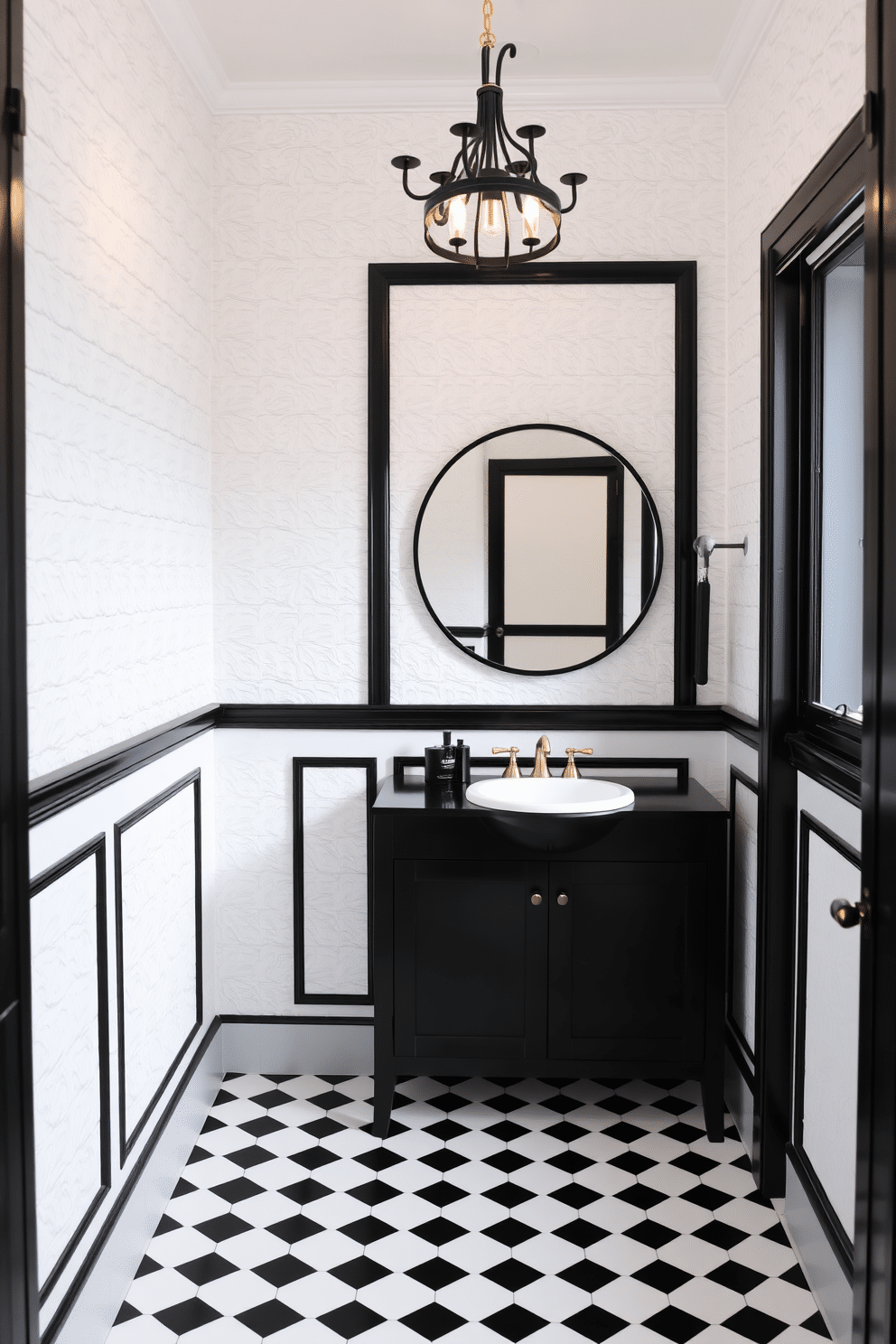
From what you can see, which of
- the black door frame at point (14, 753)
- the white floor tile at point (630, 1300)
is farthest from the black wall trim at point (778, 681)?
the black door frame at point (14, 753)

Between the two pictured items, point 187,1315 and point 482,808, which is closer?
point 187,1315

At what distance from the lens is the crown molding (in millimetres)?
2359

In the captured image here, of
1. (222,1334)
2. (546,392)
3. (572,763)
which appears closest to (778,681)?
(572,763)

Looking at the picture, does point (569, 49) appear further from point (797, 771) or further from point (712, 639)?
point (797, 771)

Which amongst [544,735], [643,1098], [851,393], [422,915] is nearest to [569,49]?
[851,393]

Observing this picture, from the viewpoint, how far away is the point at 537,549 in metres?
2.90

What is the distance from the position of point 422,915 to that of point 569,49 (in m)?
2.25

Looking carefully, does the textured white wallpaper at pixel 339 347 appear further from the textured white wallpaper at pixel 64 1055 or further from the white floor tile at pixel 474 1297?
the white floor tile at pixel 474 1297

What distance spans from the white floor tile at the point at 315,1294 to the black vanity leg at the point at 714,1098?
3.37 feet

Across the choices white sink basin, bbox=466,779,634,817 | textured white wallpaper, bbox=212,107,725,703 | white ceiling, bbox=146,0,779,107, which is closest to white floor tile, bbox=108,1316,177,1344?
white sink basin, bbox=466,779,634,817

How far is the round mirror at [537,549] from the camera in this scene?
2.90m

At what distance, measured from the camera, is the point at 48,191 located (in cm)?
170

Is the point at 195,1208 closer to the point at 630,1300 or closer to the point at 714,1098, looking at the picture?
the point at 630,1300

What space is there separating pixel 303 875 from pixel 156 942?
2.22 ft
